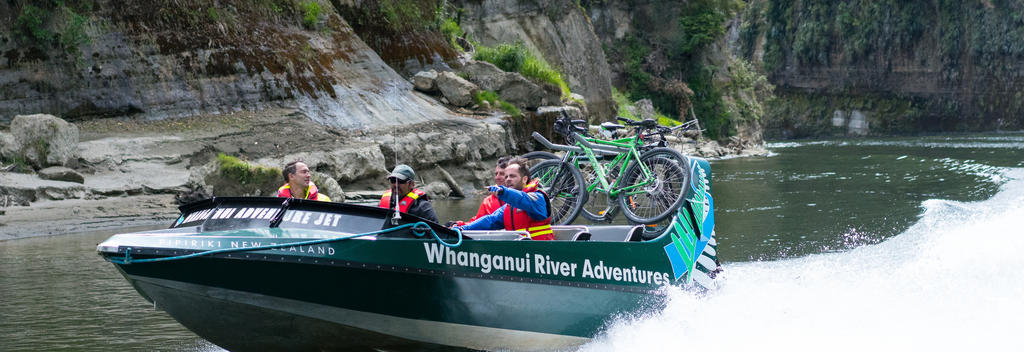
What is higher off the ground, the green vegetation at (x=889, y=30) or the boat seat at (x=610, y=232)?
the green vegetation at (x=889, y=30)

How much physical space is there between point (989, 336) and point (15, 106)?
738 inches

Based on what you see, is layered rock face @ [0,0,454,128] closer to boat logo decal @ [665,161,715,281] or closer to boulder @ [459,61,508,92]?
boulder @ [459,61,508,92]

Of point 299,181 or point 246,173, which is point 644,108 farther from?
point 299,181

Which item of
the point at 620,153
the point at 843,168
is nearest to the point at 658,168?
the point at 620,153

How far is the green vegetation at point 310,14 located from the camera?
82.1 ft

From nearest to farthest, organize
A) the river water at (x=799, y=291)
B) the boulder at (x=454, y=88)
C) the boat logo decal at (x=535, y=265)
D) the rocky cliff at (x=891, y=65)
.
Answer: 1. the boat logo decal at (x=535, y=265)
2. the river water at (x=799, y=291)
3. the boulder at (x=454, y=88)
4. the rocky cliff at (x=891, y=65)

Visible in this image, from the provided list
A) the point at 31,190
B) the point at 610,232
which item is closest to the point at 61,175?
the point at 31,190

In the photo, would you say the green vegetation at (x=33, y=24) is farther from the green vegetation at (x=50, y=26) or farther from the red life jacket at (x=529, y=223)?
the red life jacket at (x=529, y=223)

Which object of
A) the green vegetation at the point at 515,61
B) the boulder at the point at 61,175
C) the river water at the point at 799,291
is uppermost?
the green vegetation at the point at 515,61

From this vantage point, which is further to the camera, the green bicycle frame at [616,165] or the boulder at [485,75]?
the boulder at [485,75]

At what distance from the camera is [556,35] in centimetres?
Result: 4225

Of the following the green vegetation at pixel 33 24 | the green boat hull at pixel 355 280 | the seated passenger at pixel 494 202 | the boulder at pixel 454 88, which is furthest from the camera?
the boulder at pixel 454 88

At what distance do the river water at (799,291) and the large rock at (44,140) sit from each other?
3.33 meters

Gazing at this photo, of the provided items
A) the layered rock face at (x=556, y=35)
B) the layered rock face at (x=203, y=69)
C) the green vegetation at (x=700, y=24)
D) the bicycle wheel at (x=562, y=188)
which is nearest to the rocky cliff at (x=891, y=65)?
the green vegetation at (x=700, y=24)
